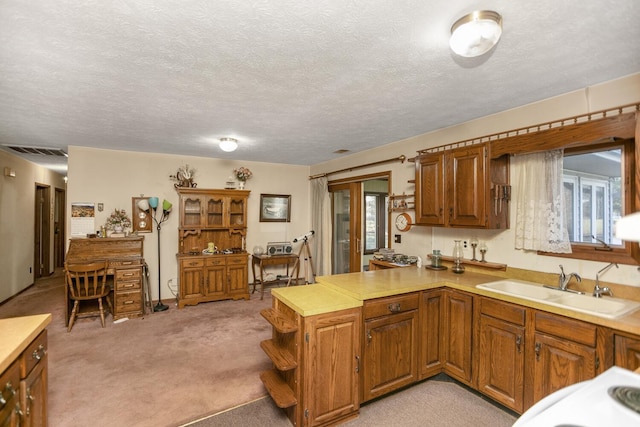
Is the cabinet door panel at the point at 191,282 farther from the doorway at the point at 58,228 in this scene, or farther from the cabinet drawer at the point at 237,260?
the doorway at the point at 58,228

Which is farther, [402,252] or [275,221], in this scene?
[275,221]

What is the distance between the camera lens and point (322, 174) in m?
5.66

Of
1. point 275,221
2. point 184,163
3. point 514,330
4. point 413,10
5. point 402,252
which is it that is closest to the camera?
point 413,10

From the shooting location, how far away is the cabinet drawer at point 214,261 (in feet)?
15.4

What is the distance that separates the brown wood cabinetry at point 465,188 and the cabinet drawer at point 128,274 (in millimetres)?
3858

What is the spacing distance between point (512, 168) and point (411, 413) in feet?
7.52

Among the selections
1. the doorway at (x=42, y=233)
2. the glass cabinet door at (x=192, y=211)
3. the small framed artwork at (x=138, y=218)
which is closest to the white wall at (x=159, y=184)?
the small framed artwork at (x=138, y=218)

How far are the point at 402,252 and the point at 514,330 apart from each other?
188cm

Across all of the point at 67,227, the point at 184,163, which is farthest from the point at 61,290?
the point at 184,163

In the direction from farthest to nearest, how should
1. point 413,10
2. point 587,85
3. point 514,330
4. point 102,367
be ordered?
1. point 102,367
2. point 587,85
3. point 514,330
4. point 413,10

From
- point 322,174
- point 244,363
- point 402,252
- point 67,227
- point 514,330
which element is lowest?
point 244,363

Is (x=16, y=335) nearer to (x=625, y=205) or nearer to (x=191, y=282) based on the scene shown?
(x=191, y=282)

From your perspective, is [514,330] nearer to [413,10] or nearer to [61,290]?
[413,10]

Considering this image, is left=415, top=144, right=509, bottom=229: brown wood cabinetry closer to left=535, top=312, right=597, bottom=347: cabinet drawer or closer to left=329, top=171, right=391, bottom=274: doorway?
left=535, top=312, right=597, bottom=347: cabinet drawer
